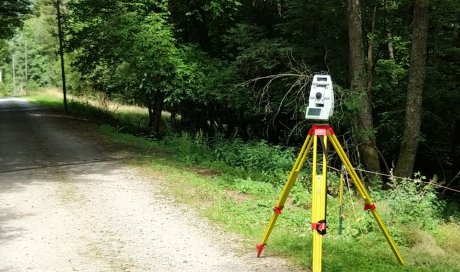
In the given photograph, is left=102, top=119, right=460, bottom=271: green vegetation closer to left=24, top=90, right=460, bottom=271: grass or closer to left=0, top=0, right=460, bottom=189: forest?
left=24, top=90, right=460, bottom=271: grass

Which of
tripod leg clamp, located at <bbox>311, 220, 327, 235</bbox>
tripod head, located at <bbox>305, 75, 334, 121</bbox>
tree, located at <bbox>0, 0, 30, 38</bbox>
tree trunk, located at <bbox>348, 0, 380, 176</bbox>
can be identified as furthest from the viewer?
tree, located at <bbox>0, 0, 30, 38</bbox>

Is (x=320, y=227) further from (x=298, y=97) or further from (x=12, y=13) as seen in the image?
(x=12, y=13)

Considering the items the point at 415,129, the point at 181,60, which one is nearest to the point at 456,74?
the point at 415,129

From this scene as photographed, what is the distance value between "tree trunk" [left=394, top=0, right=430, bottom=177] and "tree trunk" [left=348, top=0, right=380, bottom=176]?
Result: 0.77 metres

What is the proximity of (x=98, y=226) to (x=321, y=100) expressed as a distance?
175 inches

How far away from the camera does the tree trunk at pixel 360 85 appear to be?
11.1 m

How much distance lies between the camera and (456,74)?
14328 mm

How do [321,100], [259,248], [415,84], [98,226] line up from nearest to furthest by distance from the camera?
[321,100], [259,248], [98,226], [415,84]

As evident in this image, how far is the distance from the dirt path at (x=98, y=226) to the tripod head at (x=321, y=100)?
206 centimetres

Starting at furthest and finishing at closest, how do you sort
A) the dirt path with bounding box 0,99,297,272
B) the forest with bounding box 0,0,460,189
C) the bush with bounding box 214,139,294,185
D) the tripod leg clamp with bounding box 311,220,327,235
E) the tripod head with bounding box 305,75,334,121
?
the forest with bounding box 0,0,460,189
the bush with bounding box 214,139,294,185
the dirt path with bounding box 0,99,297,272
the tripod head with bounding box 305,75,334,121
the tripod leg clamp with bounding box 311,220,327,235

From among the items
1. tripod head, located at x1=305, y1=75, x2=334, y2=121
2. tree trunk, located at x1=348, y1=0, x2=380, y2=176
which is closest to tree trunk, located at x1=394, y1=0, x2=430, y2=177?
tree trunk, located at x1=348, y1=0, x2=380, y2=176

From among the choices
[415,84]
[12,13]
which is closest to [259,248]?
[415,84]

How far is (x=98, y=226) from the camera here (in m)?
7.19

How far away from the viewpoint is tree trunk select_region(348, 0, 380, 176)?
11.1m
